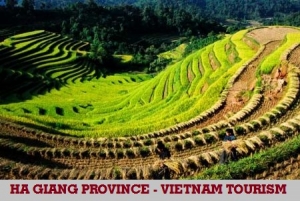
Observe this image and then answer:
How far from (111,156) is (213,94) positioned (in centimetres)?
897

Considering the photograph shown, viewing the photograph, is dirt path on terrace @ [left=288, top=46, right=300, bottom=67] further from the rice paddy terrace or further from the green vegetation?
the green vegetation

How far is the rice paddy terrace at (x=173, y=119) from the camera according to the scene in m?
10.3

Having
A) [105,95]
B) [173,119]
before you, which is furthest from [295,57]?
[105,95]

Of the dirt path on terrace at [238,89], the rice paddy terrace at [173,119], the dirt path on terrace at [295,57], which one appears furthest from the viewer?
the dirt path on terrace at [295,57]

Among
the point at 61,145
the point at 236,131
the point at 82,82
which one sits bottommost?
the point at 82,82

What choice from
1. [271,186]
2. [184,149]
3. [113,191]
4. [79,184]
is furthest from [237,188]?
[184,149]

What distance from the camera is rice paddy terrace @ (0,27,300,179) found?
404 inches

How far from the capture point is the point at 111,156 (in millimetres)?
13375

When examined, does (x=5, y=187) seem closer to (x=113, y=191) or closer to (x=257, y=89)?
(x=113, y=191)

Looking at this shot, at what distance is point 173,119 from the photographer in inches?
761

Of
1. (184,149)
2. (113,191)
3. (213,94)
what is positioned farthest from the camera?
(213,94)

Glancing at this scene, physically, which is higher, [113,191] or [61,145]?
[113,191]

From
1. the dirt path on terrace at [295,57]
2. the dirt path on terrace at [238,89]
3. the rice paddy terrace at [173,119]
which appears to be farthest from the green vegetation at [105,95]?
the dirt path on terrace at [295,57]

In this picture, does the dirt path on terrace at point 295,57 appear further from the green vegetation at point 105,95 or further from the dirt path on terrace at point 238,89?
the green vegetation at point 105,95
